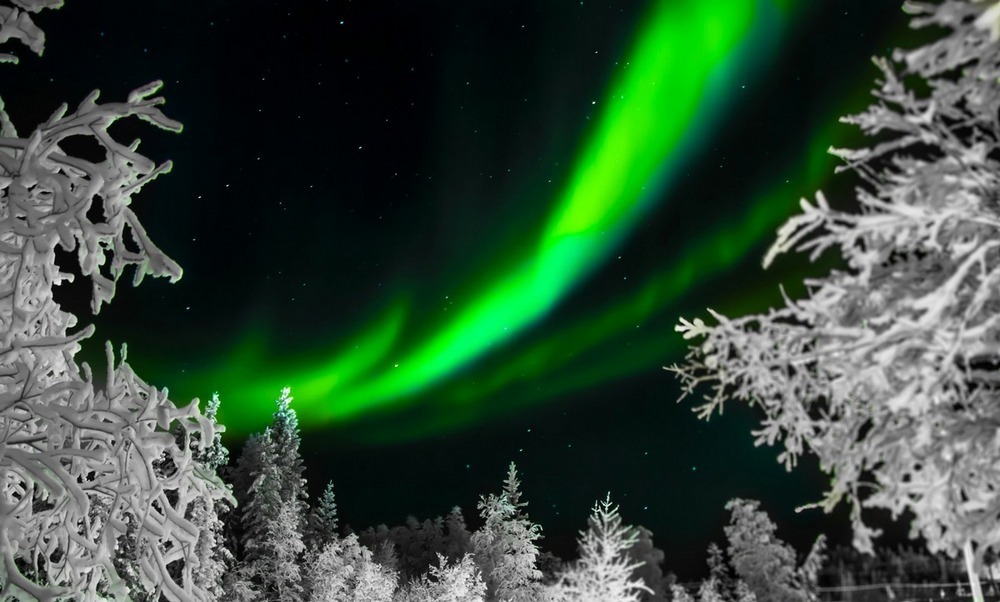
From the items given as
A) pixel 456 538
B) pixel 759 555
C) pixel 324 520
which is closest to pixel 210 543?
pixel 324 520

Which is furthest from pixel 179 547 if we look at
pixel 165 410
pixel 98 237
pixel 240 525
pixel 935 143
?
pixel 240 525

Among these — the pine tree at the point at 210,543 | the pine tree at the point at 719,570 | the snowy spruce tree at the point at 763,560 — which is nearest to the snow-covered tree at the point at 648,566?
the pine tree at the point at 719,570

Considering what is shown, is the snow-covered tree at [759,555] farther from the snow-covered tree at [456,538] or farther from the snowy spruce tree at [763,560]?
the snow-covered tree at [456,538]

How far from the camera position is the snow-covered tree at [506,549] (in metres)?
43.8

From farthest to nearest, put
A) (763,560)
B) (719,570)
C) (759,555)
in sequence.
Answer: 1. (719,570)
2. (759,555)
3. (763,560)

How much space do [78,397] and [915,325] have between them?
15.7 ft

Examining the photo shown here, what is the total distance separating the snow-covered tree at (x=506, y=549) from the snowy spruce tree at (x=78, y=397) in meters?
39.9

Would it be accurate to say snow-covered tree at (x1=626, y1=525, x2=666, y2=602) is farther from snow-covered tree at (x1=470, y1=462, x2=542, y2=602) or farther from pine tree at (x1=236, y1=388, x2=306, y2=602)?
pine tree at (x1=236, y1=388, x2=306, y2=602)

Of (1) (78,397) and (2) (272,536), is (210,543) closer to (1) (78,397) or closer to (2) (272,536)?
(2) (272,536)

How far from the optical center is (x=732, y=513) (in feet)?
205

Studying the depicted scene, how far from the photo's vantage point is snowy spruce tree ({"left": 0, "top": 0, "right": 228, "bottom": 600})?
454cm

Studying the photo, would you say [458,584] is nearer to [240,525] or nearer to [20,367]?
[240,525]

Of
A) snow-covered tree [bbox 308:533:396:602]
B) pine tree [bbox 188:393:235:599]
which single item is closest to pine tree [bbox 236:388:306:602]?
snow-covered tree [bbox 308:533:396:602]

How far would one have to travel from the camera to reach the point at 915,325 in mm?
3580
